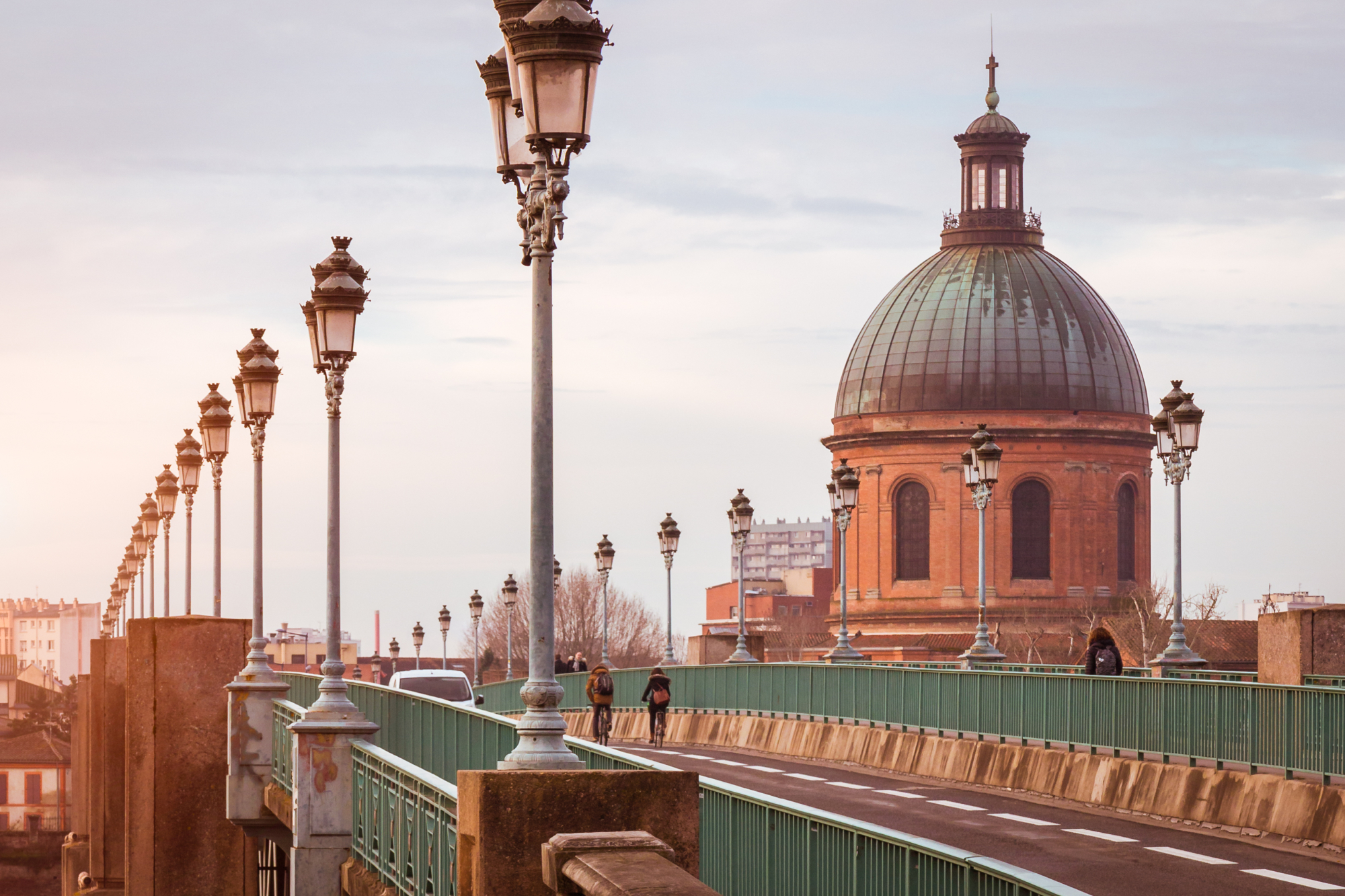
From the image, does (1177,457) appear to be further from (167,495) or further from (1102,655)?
(167,495)

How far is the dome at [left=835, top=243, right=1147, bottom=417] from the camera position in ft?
257

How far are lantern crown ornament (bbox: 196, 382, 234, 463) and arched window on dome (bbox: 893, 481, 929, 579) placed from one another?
51.1m

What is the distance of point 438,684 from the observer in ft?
123

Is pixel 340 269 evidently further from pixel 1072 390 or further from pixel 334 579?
pixel 1072 390

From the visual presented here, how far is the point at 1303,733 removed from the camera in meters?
20.1

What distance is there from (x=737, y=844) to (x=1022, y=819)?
31.7 ft

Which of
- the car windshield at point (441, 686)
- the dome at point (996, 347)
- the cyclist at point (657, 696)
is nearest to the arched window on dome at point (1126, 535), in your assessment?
the dome at point (996, 347)

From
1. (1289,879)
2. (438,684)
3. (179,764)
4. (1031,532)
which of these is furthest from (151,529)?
(1289,879)

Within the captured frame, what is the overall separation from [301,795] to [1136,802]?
31.9 feet

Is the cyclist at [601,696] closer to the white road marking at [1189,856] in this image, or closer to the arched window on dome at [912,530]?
the white road marking at [1189,856]

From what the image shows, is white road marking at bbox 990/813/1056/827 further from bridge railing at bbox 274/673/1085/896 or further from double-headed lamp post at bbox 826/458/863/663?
double-headed lamp post at bbox 826/458/863/663

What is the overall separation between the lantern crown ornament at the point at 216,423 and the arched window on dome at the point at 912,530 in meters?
51.1

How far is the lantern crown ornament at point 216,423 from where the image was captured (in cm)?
3062

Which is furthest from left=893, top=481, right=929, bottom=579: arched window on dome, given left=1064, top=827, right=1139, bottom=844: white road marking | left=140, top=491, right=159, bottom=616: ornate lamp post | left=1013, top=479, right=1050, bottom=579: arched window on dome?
left=1064, top=827, right=1139, bottom=844: white road marking
